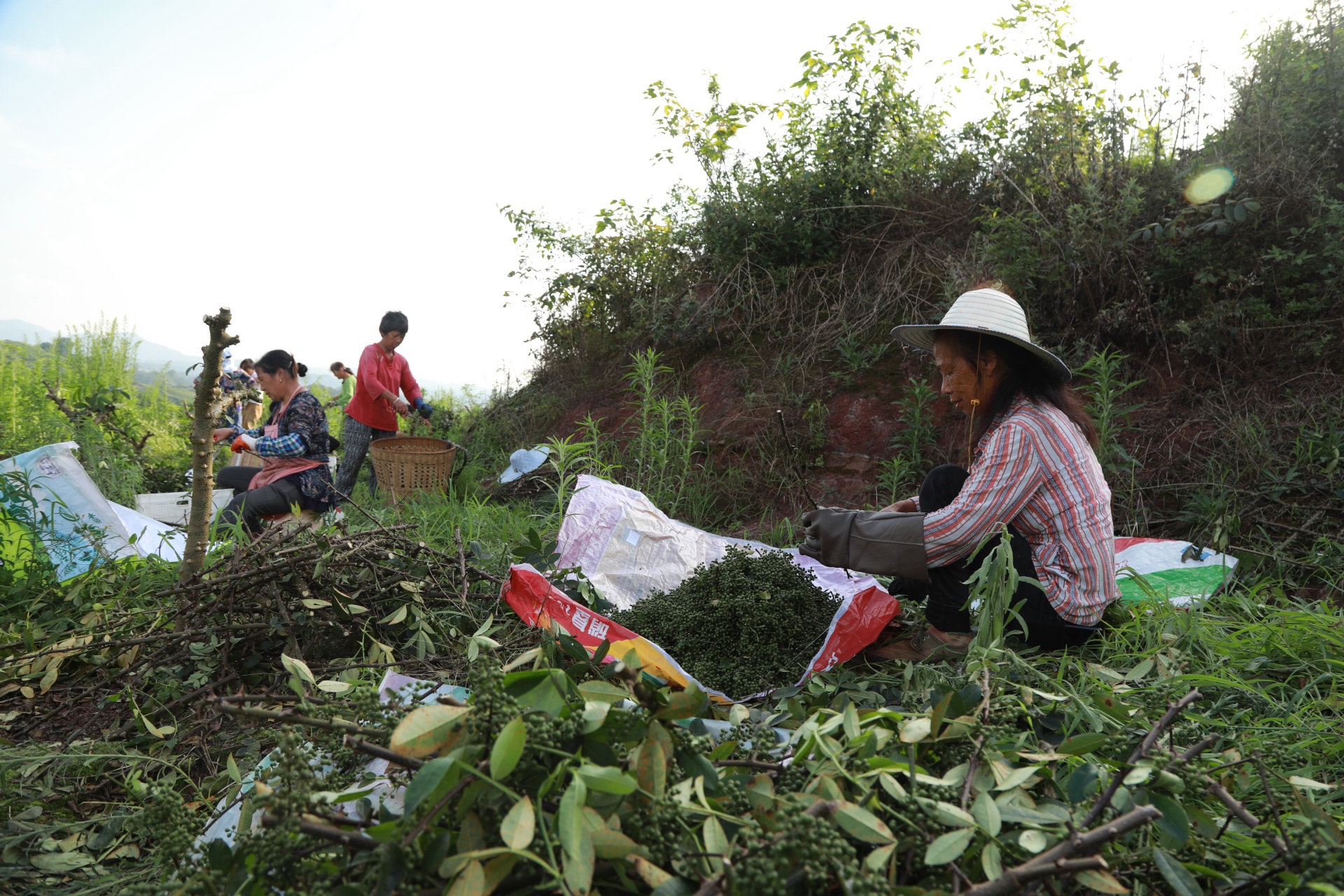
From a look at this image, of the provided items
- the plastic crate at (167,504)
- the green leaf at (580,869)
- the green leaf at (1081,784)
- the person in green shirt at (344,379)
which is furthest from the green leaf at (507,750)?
the person in green shirt at (344,379)

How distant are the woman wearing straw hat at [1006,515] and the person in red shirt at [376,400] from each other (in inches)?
162

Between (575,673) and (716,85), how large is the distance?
20.5ft

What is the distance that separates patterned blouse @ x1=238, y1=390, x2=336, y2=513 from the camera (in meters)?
3.96

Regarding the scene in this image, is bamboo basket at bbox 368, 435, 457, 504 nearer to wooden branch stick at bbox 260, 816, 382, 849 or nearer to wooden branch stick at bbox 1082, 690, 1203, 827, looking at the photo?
wooden branch stick at bbox 260, 816, 382, 849

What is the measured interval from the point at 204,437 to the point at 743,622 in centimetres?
154

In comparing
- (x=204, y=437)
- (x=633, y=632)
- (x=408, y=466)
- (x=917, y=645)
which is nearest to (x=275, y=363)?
(x=408, y=466)

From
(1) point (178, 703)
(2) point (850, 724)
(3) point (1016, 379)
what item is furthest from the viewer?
(3) point (1016, 379)

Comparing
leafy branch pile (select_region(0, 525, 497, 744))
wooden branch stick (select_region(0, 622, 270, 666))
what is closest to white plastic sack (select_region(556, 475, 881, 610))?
leafy branch pile (select_region(0, 525, 497, 744))

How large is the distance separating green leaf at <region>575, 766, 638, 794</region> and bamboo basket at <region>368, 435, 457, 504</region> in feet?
14.5

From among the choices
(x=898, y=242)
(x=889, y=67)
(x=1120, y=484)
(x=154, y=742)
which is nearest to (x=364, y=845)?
(x=154, y=742)

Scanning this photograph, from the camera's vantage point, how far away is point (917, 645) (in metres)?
2.35

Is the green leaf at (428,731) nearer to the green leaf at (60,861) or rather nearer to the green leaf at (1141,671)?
the green leaf at (60,861)

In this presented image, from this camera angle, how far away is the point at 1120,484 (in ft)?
12.9

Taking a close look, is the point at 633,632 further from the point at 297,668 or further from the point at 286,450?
the point at 286,450
